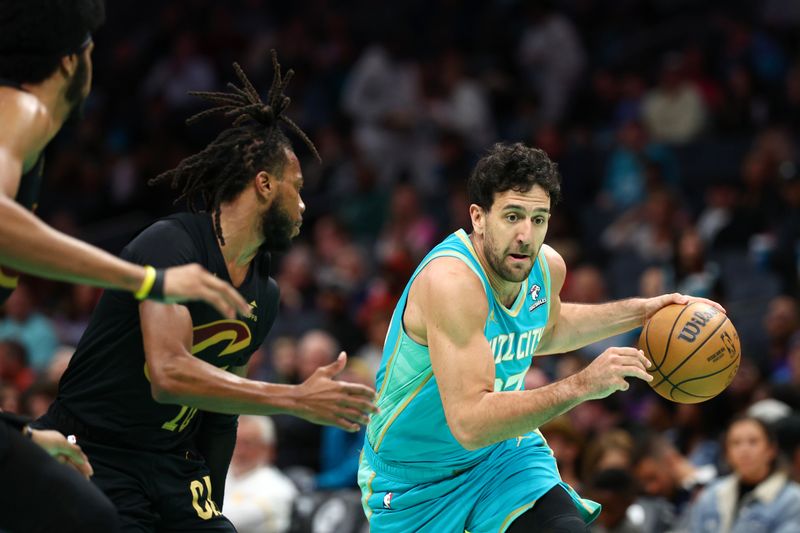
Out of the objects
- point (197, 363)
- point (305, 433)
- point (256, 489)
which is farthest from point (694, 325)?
point (305, 433)

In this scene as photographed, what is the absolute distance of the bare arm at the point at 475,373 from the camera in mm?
4891

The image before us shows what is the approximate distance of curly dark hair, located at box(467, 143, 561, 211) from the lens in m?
5.59

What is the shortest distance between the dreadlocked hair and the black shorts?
1.02m

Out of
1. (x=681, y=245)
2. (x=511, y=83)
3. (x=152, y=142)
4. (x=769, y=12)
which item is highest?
(x=769, y=12)

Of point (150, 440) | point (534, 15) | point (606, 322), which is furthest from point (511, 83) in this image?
point (150, 440)

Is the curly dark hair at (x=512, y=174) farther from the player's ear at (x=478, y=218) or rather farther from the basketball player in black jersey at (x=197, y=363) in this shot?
the basketball player in black jersey at (x=197, y=363)

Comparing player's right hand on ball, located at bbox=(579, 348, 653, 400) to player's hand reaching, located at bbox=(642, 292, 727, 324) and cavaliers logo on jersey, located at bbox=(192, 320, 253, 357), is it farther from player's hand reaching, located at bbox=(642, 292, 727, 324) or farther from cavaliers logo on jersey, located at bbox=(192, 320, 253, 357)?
cavaliers logo on jersey, located at bbox=(192, 320, 253, 357)

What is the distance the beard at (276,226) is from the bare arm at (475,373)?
0.63 m

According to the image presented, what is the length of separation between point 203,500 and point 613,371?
1.92m

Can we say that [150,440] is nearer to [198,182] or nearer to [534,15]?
[198,182]

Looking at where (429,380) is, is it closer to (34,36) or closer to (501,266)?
(501,266)

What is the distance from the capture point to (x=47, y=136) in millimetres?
4336

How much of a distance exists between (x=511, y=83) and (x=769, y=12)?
3.33 m

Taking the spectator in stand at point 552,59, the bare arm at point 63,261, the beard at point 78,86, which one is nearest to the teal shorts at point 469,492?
the bare arm at point 63,261
